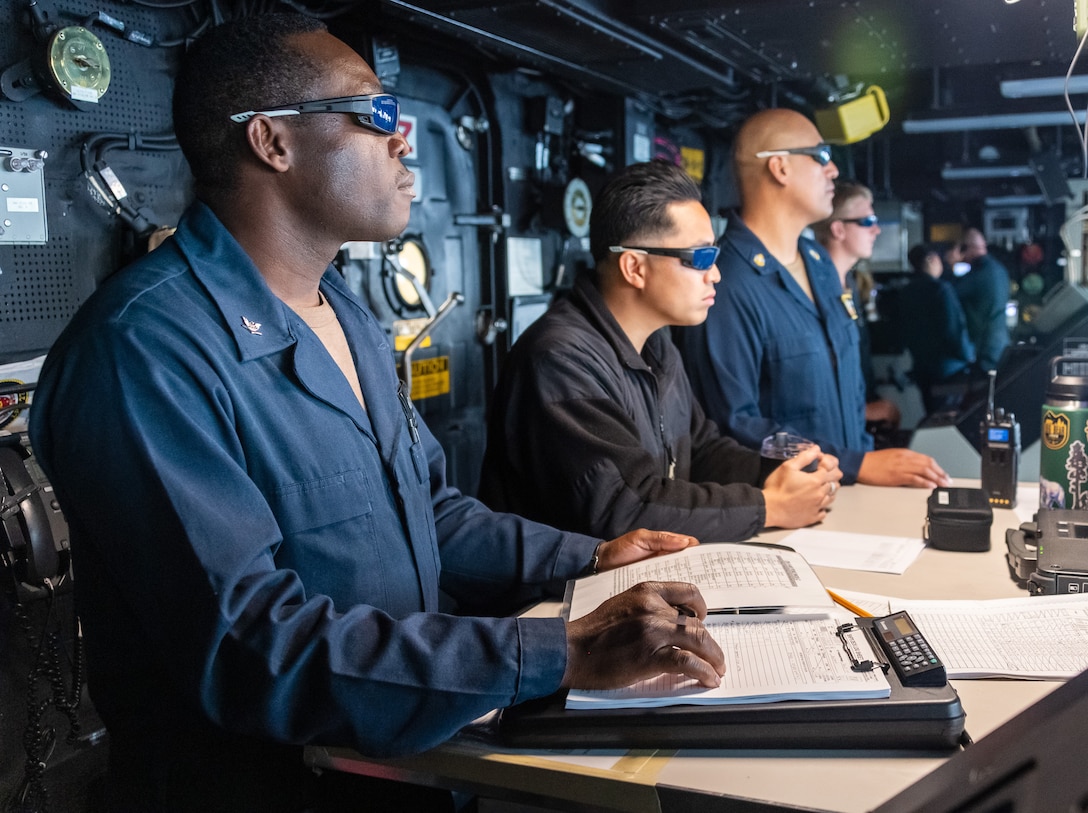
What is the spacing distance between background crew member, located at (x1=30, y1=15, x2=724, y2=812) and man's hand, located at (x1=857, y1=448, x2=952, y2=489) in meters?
1.20

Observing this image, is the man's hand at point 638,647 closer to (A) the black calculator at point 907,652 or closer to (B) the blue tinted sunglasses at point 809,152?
(A) the black calculator at point 907,652

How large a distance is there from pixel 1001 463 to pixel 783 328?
92cm

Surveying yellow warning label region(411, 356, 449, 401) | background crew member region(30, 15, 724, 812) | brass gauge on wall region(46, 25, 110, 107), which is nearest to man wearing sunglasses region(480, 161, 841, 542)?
background crew member region(30, 15, 724, 812)

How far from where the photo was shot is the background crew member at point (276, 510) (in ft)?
4.01

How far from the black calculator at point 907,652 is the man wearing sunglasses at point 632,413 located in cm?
84

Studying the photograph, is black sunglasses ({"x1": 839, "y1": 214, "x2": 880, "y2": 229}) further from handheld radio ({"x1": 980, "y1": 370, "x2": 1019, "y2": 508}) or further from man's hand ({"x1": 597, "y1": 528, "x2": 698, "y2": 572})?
man's hand ({"x1": 597, "y1": 528, "x2": 698, "y2": 572})

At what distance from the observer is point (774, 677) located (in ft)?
4.16

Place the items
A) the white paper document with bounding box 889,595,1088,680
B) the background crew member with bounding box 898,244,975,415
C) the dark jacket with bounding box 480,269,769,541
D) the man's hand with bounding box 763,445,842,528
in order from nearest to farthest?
1. the white paper document with bounding box 889,595,1088,680
2. the dark jacket with bounding box 480,269,769,541
3. the man's hand with bounding box 763,445,842,528
4. the background crew member with bounding box 898,244,975,415

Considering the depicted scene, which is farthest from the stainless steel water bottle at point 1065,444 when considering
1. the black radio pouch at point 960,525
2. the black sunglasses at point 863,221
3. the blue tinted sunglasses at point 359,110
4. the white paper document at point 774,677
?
the black sunglasses at point 863,221

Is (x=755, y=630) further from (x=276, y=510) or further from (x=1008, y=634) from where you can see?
(x=276, y=510)

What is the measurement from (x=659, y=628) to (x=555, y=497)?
105 cm

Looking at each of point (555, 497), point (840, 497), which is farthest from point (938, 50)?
point (555, 497)

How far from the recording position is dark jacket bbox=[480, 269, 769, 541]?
2223 mm

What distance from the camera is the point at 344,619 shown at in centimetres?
125
